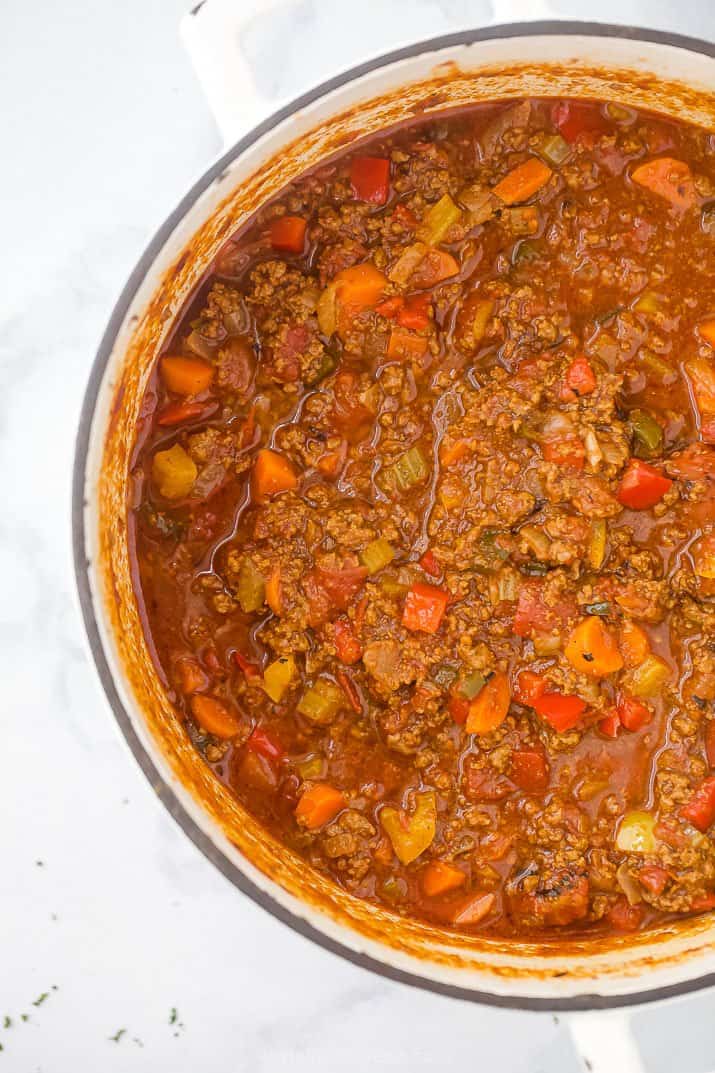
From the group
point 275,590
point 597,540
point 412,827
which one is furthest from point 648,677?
point 275,590

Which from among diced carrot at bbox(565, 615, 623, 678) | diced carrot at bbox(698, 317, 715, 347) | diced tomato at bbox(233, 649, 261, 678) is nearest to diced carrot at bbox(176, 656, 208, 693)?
diced tomato at bbox(233, 649, 261, 678)

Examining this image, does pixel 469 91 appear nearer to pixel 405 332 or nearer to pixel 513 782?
pixel 405 332

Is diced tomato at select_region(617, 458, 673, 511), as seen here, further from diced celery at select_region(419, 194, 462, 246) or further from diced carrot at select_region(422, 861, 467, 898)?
diced carrot at select_region(422, 861, 467, 898)

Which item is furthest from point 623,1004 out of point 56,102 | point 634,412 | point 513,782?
point 56,102

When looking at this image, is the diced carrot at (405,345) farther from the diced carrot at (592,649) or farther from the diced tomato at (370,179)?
the diced carrot at (592,649)

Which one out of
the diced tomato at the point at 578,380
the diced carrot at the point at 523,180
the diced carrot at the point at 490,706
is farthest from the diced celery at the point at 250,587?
the diced carrot at the point at 523,180

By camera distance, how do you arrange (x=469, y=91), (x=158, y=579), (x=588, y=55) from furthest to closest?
(x=158, y=579) < (x=469, y=91) < (x=588, y=55)

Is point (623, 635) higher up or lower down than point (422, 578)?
lower down
